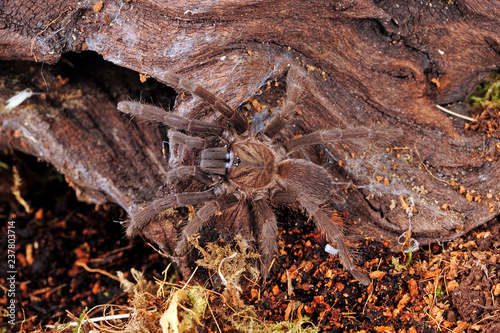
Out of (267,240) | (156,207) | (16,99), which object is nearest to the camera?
(156,207)

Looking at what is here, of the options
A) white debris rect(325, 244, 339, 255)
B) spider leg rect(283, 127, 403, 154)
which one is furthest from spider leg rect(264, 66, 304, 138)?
white debris rect(325, 244, 339, 255)

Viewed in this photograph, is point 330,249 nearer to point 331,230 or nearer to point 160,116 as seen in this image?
point 331,230

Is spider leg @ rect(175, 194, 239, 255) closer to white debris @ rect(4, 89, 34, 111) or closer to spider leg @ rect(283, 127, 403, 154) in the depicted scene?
spider leg @ rect(283, 127, 403, 154)

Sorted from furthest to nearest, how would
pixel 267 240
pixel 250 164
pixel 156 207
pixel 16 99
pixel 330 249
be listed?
1. pixel 16 99
2. pixel 250 164
3. pixel 330 249
4. pixel 267 240
5. pixel 156 207

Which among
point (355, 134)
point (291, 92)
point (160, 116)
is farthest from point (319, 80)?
point (160, 116)

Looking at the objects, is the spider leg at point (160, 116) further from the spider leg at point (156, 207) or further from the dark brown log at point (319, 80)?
the spider leg at point (156, 207)

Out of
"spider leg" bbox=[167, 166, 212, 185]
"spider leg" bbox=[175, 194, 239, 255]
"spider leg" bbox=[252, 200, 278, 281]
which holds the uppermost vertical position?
"spider leg" bbox=[167, 166, 212, 185]
